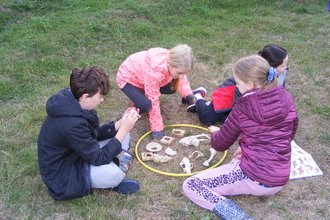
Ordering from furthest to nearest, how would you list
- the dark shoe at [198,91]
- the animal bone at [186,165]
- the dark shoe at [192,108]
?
the dark shoe at [198,91] → the dark shoe at [192,108] → the animal bone at [186,165]

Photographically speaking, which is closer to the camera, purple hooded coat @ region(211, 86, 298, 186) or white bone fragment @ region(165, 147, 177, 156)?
purple hooded coat @ region(211, 86, 298, 186)

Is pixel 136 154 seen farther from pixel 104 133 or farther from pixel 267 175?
pixel 267 175

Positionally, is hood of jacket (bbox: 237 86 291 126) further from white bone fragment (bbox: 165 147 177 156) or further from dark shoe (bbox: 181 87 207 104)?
dark shoe (bbox: 181 87 207 104)

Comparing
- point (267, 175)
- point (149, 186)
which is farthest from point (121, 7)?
point (267, 175)

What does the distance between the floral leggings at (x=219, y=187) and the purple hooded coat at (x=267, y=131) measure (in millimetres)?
92

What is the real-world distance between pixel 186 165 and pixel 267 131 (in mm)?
1133

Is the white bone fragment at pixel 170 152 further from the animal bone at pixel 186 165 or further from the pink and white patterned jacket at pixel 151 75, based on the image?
the pink and white patterned jacket at pixel 151 75

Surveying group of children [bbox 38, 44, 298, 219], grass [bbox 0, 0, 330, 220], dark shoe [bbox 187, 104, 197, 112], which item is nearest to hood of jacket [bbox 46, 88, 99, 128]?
group of children [bbox 38, 44, 298, 219]

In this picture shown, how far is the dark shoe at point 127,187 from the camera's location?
3172 millimetres

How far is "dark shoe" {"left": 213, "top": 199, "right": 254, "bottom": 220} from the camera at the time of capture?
9.14 feet

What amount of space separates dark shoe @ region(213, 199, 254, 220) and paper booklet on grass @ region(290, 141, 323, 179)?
95cm

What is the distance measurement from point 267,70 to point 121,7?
19.9 ft

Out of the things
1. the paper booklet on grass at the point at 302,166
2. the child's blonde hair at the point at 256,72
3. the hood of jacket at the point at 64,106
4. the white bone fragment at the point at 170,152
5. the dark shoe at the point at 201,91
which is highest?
the child's blonde hair at the point at 256,72

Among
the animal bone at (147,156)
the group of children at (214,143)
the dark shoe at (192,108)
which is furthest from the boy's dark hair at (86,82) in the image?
the dark shoe at (192,108)
